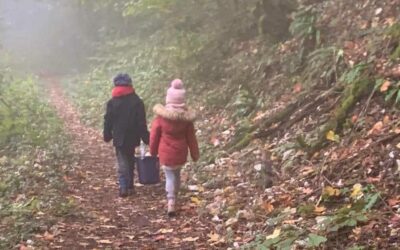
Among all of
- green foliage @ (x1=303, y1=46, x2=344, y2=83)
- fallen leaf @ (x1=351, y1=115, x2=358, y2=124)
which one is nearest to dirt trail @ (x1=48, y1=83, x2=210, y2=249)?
fallen leaf @ (x1=351, y1=115, x2=358, y2=124)

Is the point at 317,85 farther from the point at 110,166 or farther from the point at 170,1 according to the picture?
the point at 170,1

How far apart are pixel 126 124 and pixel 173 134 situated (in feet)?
4.44

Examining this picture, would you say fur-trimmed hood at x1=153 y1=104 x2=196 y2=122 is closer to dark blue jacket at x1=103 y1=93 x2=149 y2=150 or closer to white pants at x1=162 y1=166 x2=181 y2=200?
white pants at x1=162 y1=166 x2=181 y2=200

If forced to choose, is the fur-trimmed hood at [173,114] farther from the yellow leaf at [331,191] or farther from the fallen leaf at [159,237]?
the yellow leaf at [331,191]

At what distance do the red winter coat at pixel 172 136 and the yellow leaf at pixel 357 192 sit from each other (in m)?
2.82

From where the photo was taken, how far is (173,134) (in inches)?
340

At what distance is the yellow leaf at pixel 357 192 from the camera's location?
6359 millimetres

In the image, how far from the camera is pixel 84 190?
32.7 ft

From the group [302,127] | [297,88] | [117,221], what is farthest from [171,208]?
[297,88]

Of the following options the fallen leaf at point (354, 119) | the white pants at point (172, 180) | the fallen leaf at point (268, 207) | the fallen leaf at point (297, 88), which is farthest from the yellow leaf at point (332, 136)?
the fallen leaf at point (297, 88)

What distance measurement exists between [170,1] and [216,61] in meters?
1.96

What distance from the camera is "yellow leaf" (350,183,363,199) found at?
6359 mm

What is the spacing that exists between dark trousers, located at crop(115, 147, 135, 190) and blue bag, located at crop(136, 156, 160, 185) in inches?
7.1

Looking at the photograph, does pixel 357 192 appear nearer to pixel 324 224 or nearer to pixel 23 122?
pixel 324 224
